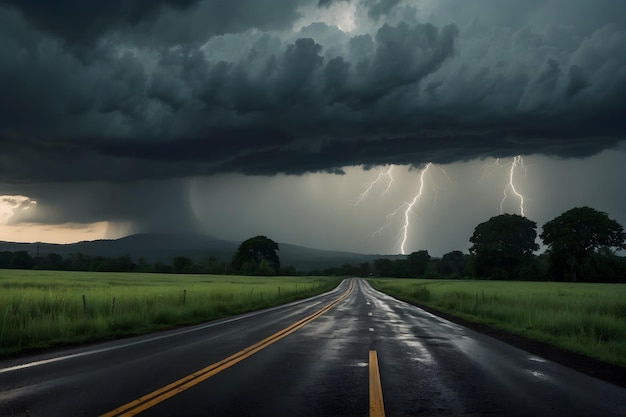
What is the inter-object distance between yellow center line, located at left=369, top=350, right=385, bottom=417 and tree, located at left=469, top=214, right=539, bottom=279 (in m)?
103

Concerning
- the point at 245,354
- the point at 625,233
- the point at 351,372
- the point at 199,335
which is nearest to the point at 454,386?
the point at 351,372

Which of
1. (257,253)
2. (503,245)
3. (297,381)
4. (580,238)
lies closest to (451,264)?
(503,245)

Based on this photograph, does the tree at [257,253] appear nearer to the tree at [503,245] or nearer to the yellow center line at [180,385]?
the tree at [503,245]

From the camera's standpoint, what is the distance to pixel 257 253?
154 meters

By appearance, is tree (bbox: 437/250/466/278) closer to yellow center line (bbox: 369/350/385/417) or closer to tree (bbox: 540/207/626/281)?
tree (bbox: 540/207/626/281)

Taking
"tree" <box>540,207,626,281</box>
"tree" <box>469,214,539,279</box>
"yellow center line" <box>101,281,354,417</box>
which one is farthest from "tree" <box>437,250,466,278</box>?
"yellow center line" <box>101,281,354,417</box>

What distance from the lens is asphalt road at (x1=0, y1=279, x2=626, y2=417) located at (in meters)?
5.90

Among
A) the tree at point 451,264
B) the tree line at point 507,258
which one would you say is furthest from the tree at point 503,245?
the tree at point 451,264

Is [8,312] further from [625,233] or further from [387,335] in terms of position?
[625,233]

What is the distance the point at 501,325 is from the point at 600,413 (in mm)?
12819

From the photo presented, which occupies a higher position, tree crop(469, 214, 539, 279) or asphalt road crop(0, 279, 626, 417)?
tree crop(469, 214, 539, 279)

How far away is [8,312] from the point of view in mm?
13570

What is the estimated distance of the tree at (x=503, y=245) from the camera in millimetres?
104188

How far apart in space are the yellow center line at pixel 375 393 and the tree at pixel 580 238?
80391 mm
